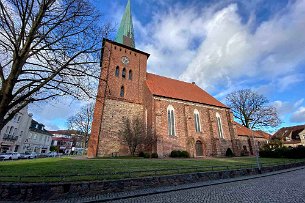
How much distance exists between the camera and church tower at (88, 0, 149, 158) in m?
20.4

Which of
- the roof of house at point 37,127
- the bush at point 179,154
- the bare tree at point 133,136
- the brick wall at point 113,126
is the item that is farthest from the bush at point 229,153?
the roof of house at point 37,127

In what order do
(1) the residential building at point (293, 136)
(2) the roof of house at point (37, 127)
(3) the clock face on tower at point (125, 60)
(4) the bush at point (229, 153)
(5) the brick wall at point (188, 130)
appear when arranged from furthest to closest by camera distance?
(1) the residential building at point (293, 136) < (2) the roof of house at point (37, 127) < (3) the clock face on tower at point (125, 60) < (4) the bush at point (229, 153) < (5) the brick wall at point (188, 130)

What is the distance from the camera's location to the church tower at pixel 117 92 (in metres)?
20.4

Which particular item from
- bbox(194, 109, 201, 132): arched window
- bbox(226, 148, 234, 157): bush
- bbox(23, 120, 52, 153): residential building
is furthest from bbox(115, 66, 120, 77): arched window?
bbox(23, 120, 52, 153): residential building

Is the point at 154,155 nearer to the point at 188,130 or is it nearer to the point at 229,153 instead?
the point at 188,130

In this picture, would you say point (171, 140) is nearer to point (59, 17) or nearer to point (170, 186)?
point (170, 186)

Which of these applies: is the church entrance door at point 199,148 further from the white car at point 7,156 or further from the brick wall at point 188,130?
the white car at point 7,156

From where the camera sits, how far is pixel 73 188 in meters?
6.17

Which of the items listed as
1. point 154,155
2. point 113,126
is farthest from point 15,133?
point 154,155

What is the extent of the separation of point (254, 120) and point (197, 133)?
16.2 meters

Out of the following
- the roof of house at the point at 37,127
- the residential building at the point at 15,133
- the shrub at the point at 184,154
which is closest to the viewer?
the shrub at the point at 184,154

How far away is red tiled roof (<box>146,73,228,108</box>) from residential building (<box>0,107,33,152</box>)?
82.9 ft

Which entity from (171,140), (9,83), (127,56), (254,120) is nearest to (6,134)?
(127,56)

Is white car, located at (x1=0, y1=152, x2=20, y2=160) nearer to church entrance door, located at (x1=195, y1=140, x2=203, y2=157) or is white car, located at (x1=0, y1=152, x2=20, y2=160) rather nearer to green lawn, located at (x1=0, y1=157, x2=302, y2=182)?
green lawn, located at (x1=0, y1=157, x2=302, y2=182)
